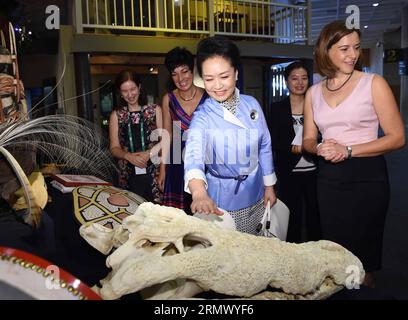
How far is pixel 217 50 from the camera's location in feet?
3.68

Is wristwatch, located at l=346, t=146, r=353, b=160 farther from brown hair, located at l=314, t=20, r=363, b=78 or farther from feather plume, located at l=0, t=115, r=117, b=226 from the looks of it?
feather plume, located at l=0, t=115, r=117, b=226

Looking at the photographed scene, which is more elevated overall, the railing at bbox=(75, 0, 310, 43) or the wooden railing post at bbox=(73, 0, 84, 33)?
the railing at bbox=(75, 0, 310, 43)

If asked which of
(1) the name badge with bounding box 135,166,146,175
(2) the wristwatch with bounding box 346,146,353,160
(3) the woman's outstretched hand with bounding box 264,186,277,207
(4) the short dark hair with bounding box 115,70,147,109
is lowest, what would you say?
(1) the name badge with bounding box 135,166,146,175

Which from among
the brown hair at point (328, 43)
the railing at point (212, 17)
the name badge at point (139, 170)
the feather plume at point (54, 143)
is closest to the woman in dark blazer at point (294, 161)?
the name badge at point (139, 170)

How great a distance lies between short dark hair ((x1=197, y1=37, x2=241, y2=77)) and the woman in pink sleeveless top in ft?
0.96

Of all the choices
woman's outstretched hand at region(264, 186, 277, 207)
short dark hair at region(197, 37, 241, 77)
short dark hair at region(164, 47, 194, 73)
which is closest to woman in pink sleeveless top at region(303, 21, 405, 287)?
woman's outstretched hand at region(264, 186, 277, 207)

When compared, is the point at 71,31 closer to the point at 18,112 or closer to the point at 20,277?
the point at 18,112

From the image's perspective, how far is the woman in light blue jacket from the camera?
1117mm

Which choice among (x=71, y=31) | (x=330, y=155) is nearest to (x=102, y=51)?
(x=71, y=31)

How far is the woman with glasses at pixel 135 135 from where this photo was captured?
6.66 feet

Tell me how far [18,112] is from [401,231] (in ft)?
8.76

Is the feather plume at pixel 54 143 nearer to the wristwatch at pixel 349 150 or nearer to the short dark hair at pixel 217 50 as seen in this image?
the short dark hair at pixel 217 50

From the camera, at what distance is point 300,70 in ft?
7.24

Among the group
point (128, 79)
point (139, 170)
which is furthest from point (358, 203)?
point (128, 79)
